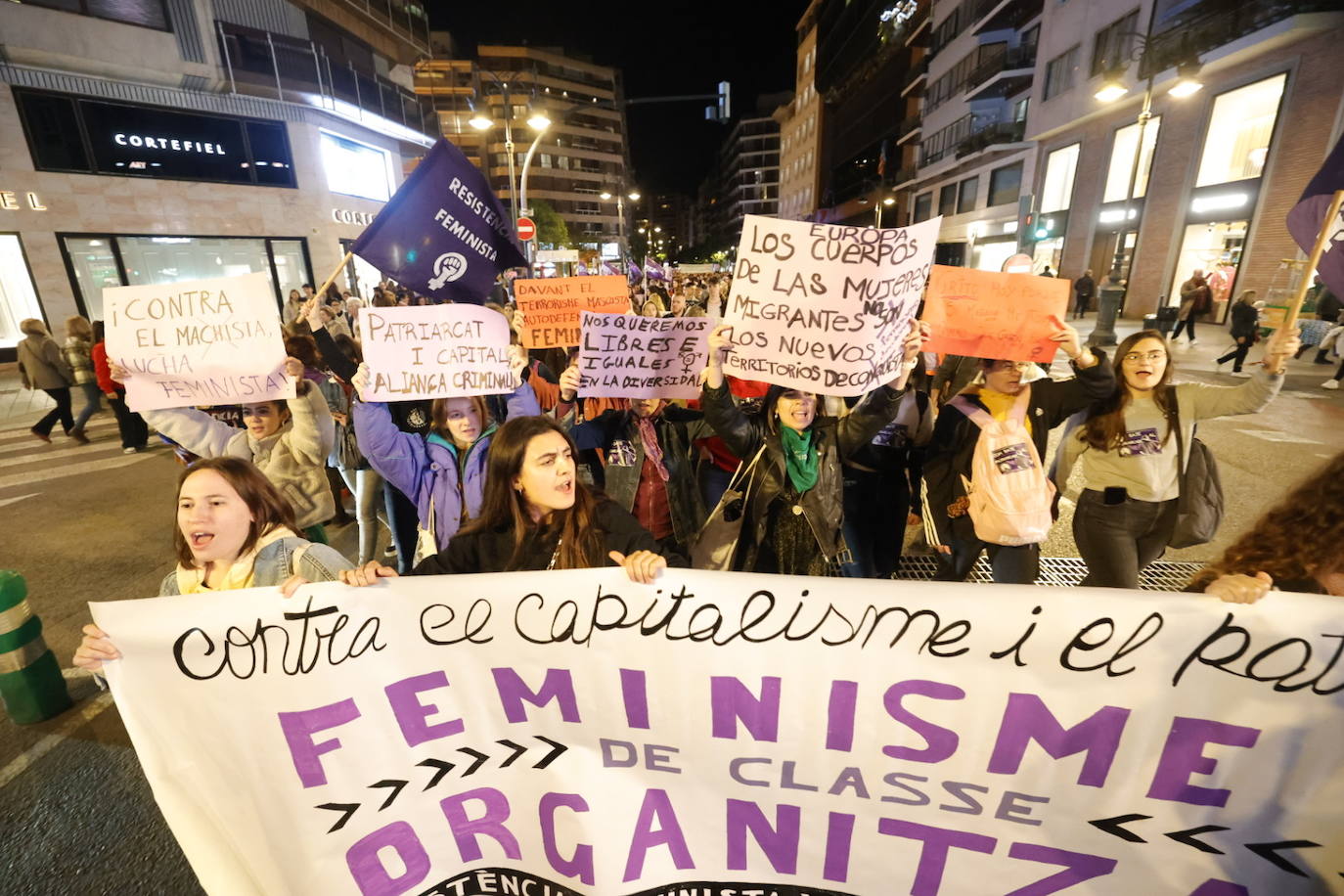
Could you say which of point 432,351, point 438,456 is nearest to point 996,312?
point 432,351

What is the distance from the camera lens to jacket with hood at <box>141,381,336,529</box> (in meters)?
3.58

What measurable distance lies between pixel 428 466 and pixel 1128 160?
1175 inches

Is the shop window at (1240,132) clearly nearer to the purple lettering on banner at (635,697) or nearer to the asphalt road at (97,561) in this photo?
the asphalt road at (97,561)

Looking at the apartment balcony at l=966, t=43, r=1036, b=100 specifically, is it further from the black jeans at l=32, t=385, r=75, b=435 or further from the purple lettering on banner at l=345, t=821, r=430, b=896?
the purple lettering on banner at l=345, t=821, r=430, b=896

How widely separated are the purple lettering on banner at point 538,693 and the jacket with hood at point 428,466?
1506mm

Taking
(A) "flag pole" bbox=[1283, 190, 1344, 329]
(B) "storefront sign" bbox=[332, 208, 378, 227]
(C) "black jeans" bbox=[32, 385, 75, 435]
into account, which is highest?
(B) "storefront sign" bbox=[332, 208, 378, 227]

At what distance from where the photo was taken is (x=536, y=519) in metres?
2.50

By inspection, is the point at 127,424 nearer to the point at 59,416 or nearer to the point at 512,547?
the point at 59,416

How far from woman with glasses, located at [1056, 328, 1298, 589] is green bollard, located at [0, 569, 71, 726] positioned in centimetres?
551

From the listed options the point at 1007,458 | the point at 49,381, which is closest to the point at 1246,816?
the point at 1007,458

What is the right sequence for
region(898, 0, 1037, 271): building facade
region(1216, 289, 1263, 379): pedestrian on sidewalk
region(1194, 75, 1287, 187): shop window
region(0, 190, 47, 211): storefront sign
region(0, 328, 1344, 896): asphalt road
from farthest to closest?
region(898, 0, 1037, 271): building facade, region(1194, 75, 1287, 187): shop window, region(0, 190, 47, 211): storefront sign, region(1216, 289, 1263, 379): pedestrian on sidewalk, region(0, 328, 1344, 896): asphalt road

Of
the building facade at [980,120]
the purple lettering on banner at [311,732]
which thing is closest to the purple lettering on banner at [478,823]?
the purple lettering on banner at [311,732]

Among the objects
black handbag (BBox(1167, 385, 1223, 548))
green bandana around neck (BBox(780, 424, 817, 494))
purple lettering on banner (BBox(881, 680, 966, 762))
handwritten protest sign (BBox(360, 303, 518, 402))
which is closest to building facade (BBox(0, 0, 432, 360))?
handwritten protest sign (BBox(360, 303, 518, 402))

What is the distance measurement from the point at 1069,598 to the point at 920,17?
178 ft
